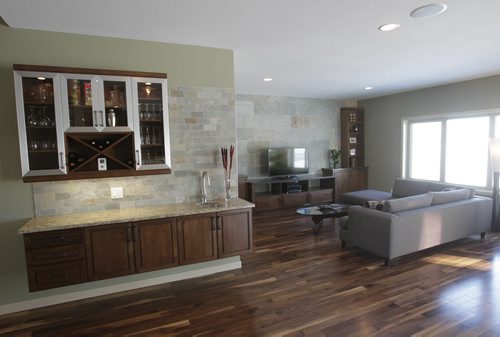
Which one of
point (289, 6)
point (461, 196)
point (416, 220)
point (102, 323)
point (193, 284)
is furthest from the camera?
point (461, 196)

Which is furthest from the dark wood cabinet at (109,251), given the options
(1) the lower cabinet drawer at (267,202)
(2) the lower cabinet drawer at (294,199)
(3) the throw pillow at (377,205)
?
(2) the lower cabinet drawer at (294,199)

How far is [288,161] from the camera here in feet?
23.1

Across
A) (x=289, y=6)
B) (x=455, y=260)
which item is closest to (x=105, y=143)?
(x=289, y=6)

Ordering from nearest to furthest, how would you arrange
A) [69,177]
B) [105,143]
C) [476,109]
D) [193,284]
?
[69,177], [105,143], [193,284], [476,109]

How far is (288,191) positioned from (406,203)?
10.6 ft

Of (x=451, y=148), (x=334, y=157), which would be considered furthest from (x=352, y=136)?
(x=451, y=148)

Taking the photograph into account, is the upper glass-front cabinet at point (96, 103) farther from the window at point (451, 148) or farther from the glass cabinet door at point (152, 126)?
the window at point (451, 148)

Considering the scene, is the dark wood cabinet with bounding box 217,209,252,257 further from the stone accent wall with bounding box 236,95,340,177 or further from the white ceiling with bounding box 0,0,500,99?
the stone accent wall with bounding box 236,95,340,177

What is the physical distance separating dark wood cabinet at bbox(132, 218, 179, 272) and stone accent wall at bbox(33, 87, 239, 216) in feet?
1.57

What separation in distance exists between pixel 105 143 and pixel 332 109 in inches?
248

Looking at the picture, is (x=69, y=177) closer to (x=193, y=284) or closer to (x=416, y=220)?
(x=193, y=284)

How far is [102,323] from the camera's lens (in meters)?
2.60

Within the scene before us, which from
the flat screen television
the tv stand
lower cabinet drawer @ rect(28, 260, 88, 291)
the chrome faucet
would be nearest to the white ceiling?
the chrome faucet

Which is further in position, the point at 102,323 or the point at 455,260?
the point at 455,260
